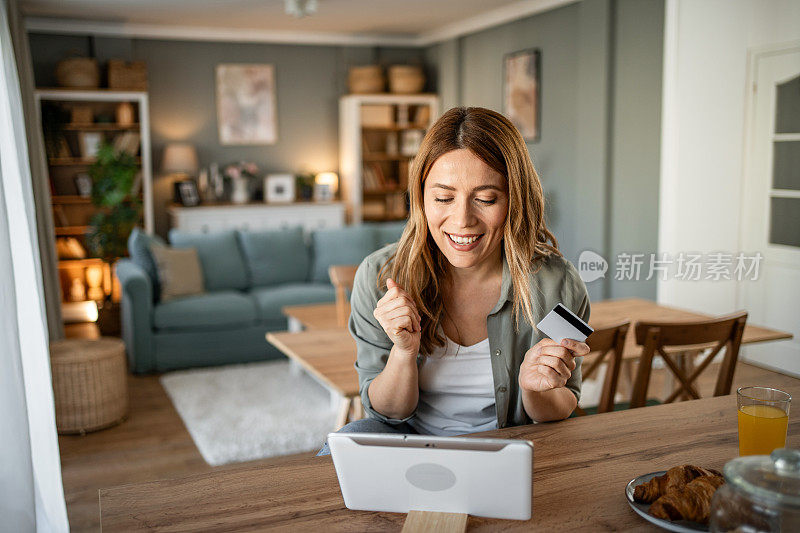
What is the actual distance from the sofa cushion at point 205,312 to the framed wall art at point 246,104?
9.65 ft

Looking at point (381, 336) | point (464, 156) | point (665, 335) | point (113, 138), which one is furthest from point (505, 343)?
point (113, 138)

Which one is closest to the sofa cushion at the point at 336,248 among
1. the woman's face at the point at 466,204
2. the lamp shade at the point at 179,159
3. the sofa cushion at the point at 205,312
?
the sofa cushion at the point at 205,312

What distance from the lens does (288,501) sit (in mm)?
1193

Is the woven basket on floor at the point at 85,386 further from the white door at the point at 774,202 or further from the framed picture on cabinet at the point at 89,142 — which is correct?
the white door at the point at 774,202

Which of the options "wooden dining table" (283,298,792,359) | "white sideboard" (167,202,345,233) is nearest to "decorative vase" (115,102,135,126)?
"white sideboard" (167,202,345,233)

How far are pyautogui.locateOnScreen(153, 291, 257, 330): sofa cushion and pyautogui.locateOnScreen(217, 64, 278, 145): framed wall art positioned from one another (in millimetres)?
2941

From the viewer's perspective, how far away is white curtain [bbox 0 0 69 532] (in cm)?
204

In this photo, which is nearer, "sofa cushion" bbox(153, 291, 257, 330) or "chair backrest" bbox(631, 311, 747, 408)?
"chair backrest" bbox(631, 311, 747, 408)

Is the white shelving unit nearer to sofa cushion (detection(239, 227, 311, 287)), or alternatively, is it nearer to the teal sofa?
the teal sofa

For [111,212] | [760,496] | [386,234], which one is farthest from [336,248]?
[760,496]

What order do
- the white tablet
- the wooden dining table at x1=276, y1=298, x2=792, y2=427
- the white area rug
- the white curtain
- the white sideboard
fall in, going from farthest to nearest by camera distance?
the white sideboard < the white area rug < the wooden dining table at x1=276, y1=298, x2=792, y2=427 < the white curtain < the white tablet

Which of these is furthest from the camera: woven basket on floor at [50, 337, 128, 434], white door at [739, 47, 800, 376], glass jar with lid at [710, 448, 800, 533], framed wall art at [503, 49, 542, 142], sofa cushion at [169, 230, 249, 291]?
framed wall art at [503, 49, 542, 142]

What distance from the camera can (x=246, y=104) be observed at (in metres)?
7.74

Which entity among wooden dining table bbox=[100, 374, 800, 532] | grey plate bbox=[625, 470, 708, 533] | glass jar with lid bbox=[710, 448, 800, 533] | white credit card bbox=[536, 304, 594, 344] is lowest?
wooden dining table bbox=[100, 374, 800, 532]
